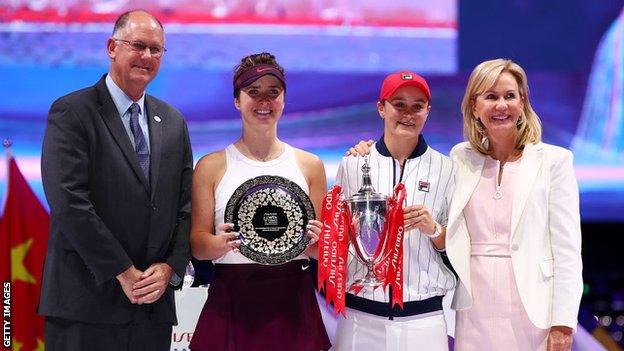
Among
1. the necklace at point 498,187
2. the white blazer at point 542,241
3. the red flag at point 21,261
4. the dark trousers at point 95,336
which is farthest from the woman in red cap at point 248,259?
the red flag at point 21,261

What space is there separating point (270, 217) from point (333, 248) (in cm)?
33

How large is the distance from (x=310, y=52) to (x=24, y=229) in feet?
8.77

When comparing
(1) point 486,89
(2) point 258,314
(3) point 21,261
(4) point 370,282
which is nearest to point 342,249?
(4) point 370,282

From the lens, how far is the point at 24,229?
15.4 feet

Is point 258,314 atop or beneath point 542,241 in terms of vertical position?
beneath

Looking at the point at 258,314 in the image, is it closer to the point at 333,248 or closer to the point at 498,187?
the point at 333,248

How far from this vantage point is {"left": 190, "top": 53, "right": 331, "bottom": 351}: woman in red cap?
351 centimetres

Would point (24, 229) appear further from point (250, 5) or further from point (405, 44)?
point (405, 44)

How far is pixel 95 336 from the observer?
3.35 meters

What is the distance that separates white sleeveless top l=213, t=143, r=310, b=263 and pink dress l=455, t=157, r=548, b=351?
29.1 inches

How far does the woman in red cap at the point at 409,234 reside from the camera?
350cm

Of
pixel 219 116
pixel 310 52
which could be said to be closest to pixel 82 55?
pixel 219 116

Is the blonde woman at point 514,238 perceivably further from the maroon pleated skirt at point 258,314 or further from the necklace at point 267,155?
the necklace at point 267,155

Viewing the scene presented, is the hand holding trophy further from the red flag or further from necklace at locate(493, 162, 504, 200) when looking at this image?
the red flag
